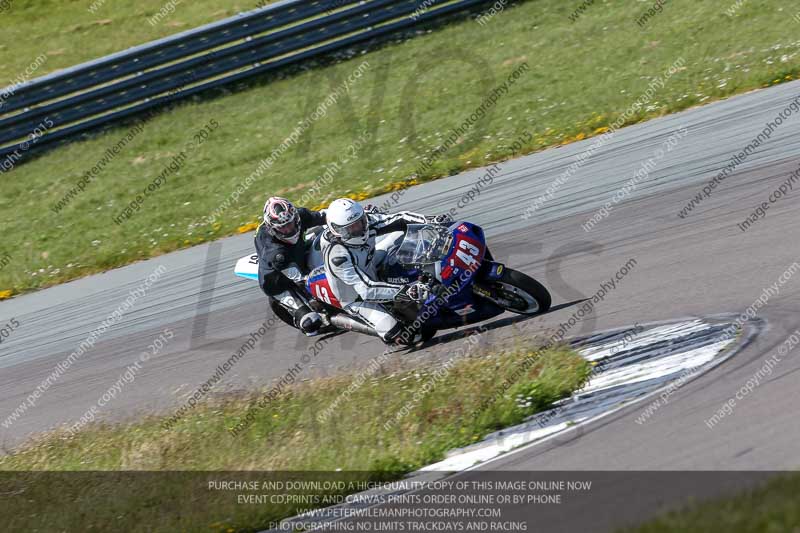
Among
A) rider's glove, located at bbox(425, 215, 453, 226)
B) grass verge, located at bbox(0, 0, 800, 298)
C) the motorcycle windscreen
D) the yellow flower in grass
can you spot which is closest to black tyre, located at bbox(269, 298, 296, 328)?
the motorcycle windscreen

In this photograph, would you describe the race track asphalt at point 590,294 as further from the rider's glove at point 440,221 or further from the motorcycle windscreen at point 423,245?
the rider's glove at point 440,221

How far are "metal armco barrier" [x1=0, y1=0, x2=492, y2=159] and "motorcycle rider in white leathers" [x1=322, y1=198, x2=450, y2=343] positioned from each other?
1057cm

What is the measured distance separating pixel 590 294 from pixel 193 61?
476 inches

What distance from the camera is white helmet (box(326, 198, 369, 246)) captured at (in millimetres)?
8828

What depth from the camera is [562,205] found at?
11.5m

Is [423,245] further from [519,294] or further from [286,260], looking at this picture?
[286,260]

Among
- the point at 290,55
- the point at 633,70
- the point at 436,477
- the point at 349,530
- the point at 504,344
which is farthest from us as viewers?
the point at 290,55

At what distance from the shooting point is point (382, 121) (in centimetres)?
1619

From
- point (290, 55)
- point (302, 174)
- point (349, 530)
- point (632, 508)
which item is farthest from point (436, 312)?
point (290, 55)

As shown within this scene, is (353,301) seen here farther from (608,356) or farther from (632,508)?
(632,508)

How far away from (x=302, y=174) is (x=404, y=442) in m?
8.45

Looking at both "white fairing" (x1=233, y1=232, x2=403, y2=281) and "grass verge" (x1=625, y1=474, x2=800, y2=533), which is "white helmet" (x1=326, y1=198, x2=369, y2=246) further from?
"grass verge" (x1=625, y1=474, x2=800, y2=533)

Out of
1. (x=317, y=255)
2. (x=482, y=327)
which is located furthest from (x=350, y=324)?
(x=482, y=327)

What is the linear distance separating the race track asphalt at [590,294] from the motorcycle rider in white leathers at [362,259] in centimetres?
61
